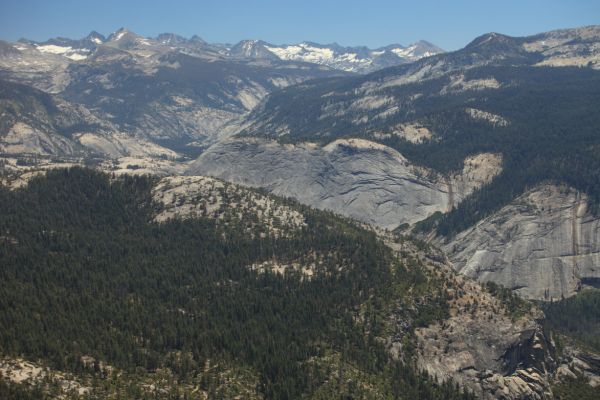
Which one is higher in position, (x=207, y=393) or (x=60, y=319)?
(x=60, y=319)

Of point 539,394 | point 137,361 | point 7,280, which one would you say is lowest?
point 539,394

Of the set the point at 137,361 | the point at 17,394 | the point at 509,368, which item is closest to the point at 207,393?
the point at 137,361

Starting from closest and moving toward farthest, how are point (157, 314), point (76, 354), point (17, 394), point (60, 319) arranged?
point (17, 394) → point (76, 354) → point (60, 319) → point (157, 314)

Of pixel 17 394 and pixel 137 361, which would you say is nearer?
pixel 17 394

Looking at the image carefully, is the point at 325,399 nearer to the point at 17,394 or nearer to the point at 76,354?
the point at 76,354

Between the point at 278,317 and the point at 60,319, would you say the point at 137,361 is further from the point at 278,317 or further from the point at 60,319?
the point at 278,317

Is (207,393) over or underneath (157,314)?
underneath

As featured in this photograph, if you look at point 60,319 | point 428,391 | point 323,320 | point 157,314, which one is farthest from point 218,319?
point 428,391

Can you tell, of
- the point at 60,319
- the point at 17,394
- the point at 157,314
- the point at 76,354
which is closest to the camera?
the point at 17,394

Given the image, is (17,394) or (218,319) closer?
(17,394)
